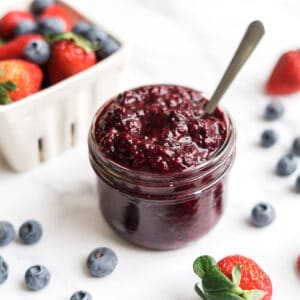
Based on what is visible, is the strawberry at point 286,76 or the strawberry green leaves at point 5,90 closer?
the strawberry green leaves at point 5,90

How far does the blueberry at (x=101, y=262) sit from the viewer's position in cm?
151

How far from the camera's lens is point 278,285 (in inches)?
58.8

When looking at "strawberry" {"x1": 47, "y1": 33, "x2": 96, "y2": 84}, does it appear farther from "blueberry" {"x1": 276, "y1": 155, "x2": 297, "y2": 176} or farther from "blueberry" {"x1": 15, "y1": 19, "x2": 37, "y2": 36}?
"blueberry" {"x1": 276, "y1": 155, "x2": 297, "y2": 176}

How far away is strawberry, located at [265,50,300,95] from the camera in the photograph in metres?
1.94

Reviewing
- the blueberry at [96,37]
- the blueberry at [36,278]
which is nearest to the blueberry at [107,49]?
the blueberry at [96,37]

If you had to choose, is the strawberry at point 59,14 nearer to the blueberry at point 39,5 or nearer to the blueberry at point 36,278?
the blueberry at point 39,5

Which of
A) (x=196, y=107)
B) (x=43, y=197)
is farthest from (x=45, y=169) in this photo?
(x=196, y=107)

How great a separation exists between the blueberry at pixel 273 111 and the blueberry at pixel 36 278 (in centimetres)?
74

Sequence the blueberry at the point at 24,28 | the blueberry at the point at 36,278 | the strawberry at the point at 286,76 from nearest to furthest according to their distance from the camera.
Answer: the blueberry at the point at 36,278
the blueberry at the point at 24,28
the strawberry at the point at 286,76

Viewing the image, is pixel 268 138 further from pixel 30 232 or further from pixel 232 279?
pixel 30 232

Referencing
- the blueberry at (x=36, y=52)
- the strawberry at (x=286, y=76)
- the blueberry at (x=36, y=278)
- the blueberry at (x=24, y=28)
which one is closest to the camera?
the blueberry at (x=36, y=278)

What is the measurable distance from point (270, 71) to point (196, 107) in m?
0.56

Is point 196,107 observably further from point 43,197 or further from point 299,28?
point 299,28

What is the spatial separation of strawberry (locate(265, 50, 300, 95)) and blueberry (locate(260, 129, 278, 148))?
0.64ft
